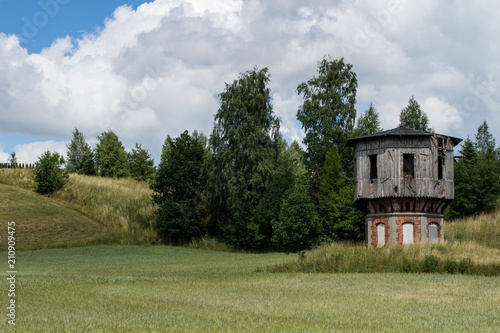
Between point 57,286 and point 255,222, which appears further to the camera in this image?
point 255,222

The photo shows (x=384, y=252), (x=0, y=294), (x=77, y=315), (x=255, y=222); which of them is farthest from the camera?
(x=255, y=222)

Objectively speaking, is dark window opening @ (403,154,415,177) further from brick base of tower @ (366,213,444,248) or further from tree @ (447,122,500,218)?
tree @ (447,122,500,218)

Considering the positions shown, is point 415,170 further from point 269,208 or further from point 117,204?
point 117,204

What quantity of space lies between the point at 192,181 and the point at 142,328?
45480 mm

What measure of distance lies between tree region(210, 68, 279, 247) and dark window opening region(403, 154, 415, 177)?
12.4 meters

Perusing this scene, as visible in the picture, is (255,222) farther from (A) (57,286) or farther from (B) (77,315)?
(B) (77,315)

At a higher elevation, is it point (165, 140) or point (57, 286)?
point (165, 140)

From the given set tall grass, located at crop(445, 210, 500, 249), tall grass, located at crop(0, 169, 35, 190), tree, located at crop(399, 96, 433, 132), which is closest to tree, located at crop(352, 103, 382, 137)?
tree, located at crop(399, 96, 433, 132)

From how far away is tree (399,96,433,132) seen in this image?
73625mm

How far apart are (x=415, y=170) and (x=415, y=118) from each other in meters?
33.9

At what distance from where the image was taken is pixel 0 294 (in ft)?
54.9

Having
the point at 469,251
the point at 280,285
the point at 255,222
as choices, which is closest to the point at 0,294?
the point at 280,285

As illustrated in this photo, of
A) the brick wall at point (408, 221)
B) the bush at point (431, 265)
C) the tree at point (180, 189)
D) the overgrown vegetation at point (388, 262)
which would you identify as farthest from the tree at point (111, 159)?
the bush at point (431, 265)

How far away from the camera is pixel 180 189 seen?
5600cm
